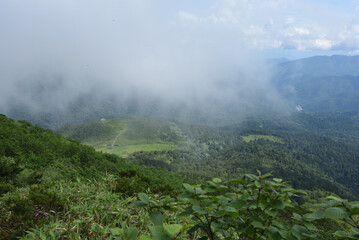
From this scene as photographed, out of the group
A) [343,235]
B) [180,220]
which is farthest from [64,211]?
Result: [343,235]

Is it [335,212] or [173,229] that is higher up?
[335,212]

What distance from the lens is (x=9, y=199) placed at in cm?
499

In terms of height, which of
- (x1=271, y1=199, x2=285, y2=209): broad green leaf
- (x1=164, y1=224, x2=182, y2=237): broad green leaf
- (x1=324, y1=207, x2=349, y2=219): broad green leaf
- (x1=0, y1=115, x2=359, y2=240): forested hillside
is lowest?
(x1=0, y1=115, x2=359, y2=240): forested hillside

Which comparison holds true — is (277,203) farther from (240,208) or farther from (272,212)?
(240,208)

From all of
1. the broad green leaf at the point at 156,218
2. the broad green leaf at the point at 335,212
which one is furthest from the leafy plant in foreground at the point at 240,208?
the broad green leaf at the point at 335,212

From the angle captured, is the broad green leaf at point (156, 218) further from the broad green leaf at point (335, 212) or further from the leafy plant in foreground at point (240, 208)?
the broad green leaf at point (335, 212)

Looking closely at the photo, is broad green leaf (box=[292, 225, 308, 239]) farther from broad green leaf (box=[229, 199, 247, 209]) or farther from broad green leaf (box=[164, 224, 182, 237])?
broad green leaf (box=[164, 224, 182, 237])

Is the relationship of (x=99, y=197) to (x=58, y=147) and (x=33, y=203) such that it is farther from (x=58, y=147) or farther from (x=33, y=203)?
(x=58, y=147)

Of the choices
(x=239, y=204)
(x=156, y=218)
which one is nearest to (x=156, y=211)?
(x=156, y=218)

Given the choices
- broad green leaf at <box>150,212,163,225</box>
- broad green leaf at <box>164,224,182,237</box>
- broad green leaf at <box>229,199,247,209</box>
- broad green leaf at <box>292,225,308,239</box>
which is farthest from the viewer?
broad green leaf at <box>229,199,247,209</box>

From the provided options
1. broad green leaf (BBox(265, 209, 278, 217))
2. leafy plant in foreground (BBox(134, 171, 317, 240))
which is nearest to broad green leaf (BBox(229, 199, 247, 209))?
leafy plant in foreground (BBox(134, 171, 317, 240))

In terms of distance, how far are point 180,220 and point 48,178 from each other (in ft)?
21.4

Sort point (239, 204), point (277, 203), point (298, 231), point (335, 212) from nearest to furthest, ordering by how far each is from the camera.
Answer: point (335, 212) < point (298, 231) < point (239, 204) < point (277, 203)

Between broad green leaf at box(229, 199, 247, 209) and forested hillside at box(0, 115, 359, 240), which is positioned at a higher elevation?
broad green leaf at box(229, 199, 247, 209)
